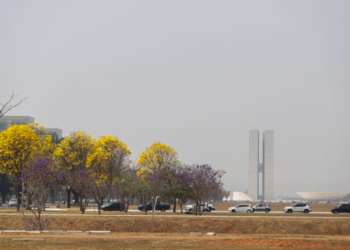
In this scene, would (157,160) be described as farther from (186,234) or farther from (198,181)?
(186,234)

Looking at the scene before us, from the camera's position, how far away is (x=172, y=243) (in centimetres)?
4794

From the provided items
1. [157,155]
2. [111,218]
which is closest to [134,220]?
[111,218]

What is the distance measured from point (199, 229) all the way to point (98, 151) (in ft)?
165

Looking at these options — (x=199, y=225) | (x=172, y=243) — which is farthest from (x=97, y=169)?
(x=172, y=243)

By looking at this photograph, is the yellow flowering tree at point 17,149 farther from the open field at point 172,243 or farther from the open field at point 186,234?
the open field at point 172,243

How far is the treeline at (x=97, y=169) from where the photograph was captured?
95250 millimetres

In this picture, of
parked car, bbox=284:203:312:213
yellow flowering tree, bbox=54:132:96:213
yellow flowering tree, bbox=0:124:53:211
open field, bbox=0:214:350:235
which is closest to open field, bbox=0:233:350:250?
open field, bbox=0:214:350:235

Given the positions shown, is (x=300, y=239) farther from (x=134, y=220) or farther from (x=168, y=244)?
(x=134, y=220)

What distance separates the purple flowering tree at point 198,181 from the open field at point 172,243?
124ft

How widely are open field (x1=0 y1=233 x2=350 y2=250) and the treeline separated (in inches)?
1358

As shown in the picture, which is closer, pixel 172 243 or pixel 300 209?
pixel 172 243

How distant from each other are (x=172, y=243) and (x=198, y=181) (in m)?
50.7

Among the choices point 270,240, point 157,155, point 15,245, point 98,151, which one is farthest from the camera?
point 157,155

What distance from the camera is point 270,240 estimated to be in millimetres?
50438
